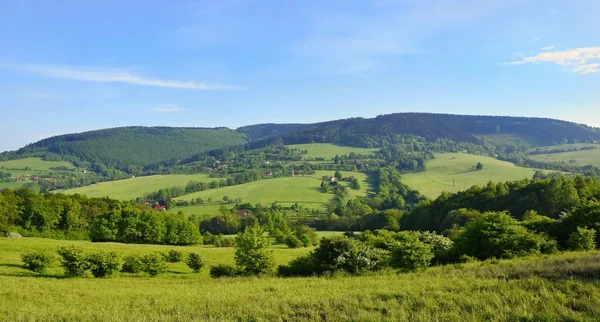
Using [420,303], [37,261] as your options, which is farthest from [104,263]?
[420,303]

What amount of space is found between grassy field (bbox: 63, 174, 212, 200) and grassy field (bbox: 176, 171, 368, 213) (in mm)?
26669

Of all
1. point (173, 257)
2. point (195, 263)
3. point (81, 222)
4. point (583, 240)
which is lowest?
point (81, 222)

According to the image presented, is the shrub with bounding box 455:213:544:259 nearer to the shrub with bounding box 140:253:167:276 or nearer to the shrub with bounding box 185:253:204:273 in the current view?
the shrub with bounding box 185:253:204:273

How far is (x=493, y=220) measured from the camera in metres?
22.7

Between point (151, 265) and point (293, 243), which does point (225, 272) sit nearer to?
point (151, 265)

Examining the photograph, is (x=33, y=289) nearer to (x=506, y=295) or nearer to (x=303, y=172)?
(x=506, y=295)

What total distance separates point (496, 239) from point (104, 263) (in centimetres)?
2683

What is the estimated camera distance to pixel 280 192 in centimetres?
15288

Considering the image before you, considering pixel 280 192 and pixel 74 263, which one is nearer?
pixel 74 263

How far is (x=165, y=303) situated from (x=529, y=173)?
17734 centimetres

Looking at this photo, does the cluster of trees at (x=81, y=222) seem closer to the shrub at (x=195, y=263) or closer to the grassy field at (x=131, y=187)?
the shrub at (x=195, y=263)

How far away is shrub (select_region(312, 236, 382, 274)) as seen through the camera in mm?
21609

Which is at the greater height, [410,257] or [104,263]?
[410,257]

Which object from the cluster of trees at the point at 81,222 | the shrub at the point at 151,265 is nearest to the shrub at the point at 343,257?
the shrub at the point at 151,265
